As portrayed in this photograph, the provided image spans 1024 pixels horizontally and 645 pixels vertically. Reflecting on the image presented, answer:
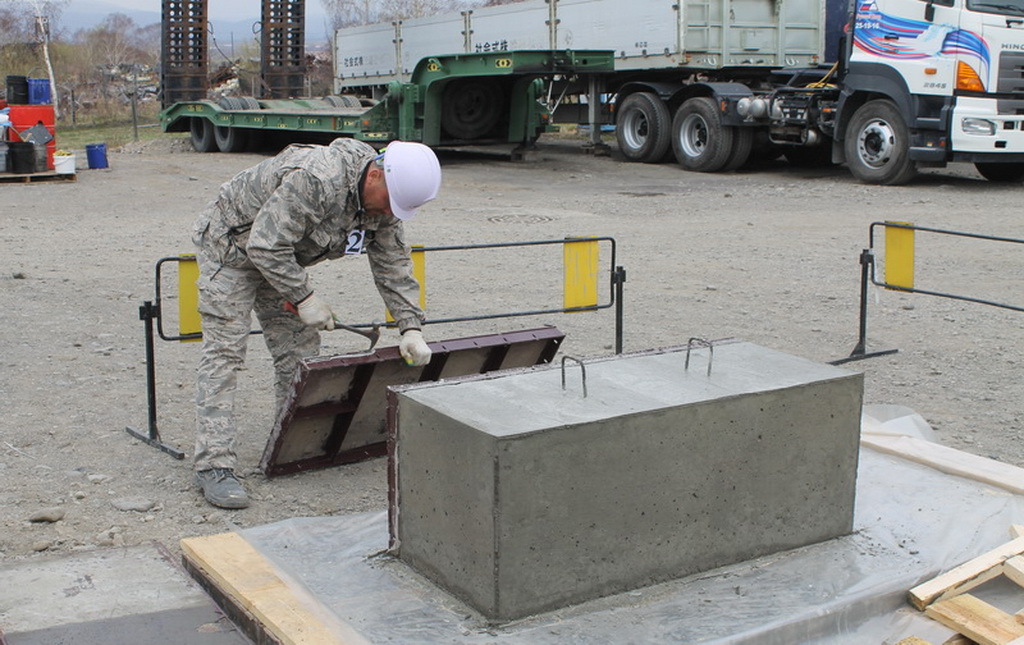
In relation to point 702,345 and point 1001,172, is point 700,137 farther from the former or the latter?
point 702,345

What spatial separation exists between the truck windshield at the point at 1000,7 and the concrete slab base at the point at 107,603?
42.4ft

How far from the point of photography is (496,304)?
897 centimetres

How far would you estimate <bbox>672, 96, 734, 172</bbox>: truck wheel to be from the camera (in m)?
18.0

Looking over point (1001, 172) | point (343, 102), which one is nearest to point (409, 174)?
point (1001, 172)

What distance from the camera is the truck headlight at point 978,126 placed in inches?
571

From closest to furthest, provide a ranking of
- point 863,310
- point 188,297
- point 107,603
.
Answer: point 107,603, point 188,297, point 863,310

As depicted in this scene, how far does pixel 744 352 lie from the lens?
4.59 metres

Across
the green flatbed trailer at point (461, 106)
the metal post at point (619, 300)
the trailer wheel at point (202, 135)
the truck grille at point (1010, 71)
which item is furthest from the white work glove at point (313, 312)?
the trailer wheel at point (202, 135)

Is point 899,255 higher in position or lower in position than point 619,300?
higher

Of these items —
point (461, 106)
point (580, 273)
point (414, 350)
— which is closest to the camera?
point (414, 350)

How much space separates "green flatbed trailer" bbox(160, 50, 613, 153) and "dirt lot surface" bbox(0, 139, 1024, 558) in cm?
166

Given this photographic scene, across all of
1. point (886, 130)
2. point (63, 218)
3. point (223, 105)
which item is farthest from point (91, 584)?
point (223, 105)

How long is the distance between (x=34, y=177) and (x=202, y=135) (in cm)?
668

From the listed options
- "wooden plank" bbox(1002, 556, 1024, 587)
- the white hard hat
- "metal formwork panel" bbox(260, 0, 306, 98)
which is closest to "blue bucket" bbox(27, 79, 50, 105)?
"metal formwork panel" bbox(260, 0, 306, 98)
